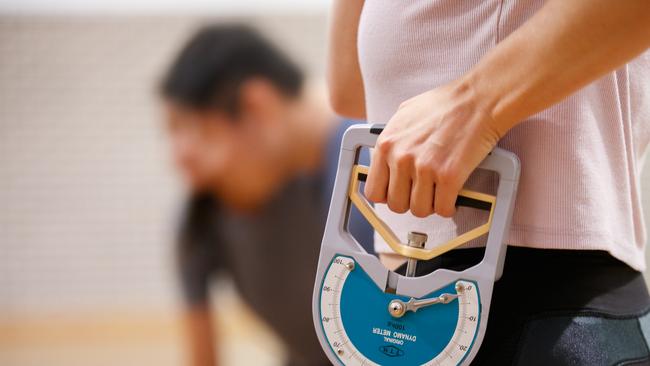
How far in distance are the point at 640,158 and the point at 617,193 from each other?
0.09 metres

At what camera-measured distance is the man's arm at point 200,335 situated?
292cm

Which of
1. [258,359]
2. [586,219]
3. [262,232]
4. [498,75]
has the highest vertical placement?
[498,75]

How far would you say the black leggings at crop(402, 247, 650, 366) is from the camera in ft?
2.11

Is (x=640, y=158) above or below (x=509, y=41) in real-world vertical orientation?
below

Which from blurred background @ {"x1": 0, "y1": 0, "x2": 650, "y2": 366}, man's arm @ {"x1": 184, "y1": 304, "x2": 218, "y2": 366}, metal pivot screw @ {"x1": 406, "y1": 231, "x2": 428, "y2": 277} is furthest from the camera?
blurred background @ {"x1": 0, "y1": 0, "x2": 650, "y2": 366}

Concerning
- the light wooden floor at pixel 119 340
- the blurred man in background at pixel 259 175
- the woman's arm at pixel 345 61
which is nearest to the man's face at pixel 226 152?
the blurred man in background at pixel 259 175

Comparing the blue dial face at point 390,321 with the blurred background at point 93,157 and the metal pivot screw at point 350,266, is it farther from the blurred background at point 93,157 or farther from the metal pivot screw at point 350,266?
the blurred background at point 93,157

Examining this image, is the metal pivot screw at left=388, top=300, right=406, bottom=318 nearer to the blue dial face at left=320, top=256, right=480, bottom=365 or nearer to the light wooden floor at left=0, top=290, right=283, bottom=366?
the blue dial face at left=320, top=256, right=480, bottom=365

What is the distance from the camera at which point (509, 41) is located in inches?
24.0

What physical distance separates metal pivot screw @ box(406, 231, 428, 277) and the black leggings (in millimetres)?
33

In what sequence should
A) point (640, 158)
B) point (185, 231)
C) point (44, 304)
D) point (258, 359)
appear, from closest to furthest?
point (640, 158)
point (185, 231)
point (258, 359)
point (44, 304)

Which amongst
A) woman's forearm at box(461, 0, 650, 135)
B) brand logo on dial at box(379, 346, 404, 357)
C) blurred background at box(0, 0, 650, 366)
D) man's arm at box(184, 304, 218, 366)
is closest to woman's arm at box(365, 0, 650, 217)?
woman's forearm at box(461, 0, 650, 135)

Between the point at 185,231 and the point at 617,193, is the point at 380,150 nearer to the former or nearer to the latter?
the point at 617,193

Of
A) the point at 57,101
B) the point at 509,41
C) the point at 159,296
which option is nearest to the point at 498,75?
the point at 509,41
